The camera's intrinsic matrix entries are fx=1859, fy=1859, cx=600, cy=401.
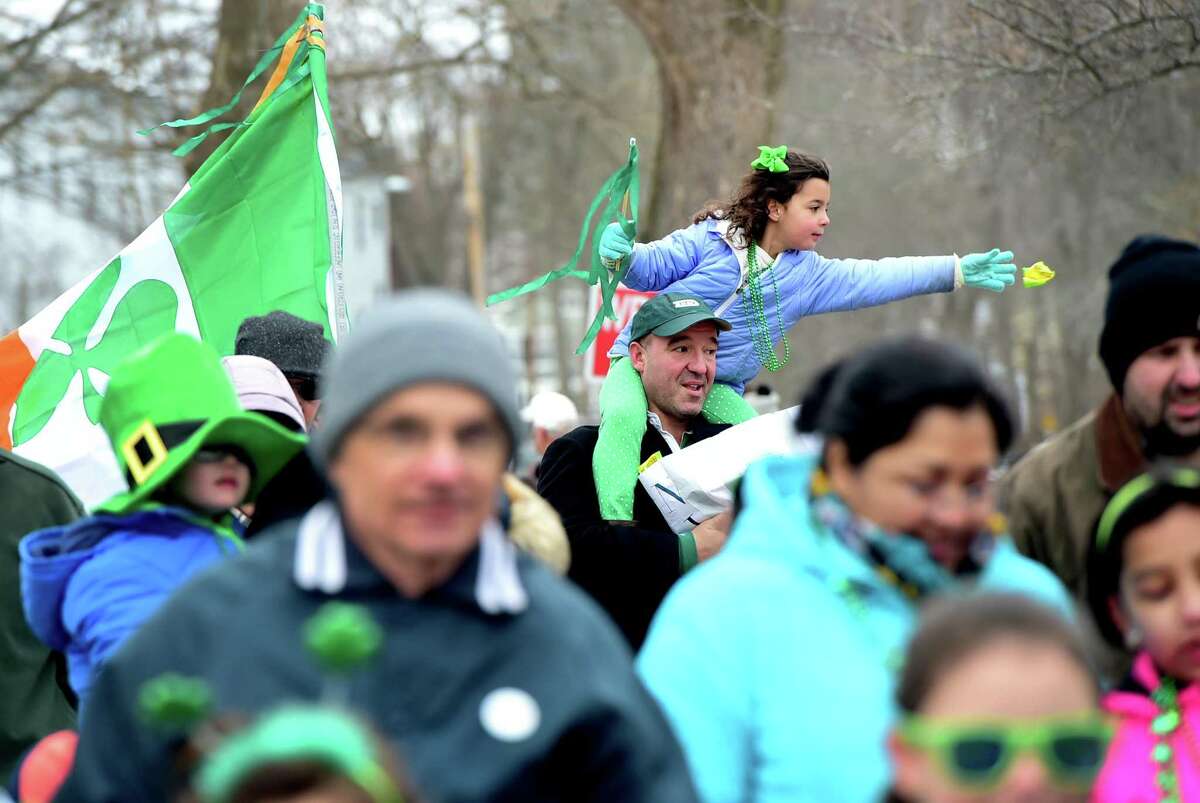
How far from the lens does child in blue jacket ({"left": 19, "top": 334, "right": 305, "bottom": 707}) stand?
4035 mm

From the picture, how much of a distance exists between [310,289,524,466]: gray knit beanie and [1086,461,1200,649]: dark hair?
1.30 m

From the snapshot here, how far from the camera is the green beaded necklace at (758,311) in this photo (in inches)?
268

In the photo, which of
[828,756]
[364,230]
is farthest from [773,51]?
[364,230]

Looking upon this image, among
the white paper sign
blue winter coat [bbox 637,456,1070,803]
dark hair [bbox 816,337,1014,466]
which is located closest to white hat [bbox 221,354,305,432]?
the white paper sign

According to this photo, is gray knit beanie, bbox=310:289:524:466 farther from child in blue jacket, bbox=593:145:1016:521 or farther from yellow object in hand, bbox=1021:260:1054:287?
yellow object in hand, bbox=1021:260:1054:287

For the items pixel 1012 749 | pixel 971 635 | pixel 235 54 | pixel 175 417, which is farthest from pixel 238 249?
pixel 235 54

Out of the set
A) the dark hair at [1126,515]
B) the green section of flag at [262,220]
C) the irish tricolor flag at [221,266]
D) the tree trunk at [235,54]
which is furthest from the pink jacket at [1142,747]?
the tree trunk at [235,54]

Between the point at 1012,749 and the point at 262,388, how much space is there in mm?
2968

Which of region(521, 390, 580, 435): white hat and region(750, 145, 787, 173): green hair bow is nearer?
region(750, 145, 787, 173): green hair bow

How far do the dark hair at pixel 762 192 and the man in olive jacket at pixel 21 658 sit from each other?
8.91 feet

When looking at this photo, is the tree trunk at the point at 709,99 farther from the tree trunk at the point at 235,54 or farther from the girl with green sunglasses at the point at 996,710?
the girl with green sunglasses at the point at 996,710

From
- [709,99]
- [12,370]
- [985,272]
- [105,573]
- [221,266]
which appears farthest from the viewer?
[709,99]

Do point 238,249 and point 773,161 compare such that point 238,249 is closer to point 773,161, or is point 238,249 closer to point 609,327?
point 773,161

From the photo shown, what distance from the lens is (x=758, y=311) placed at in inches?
270
